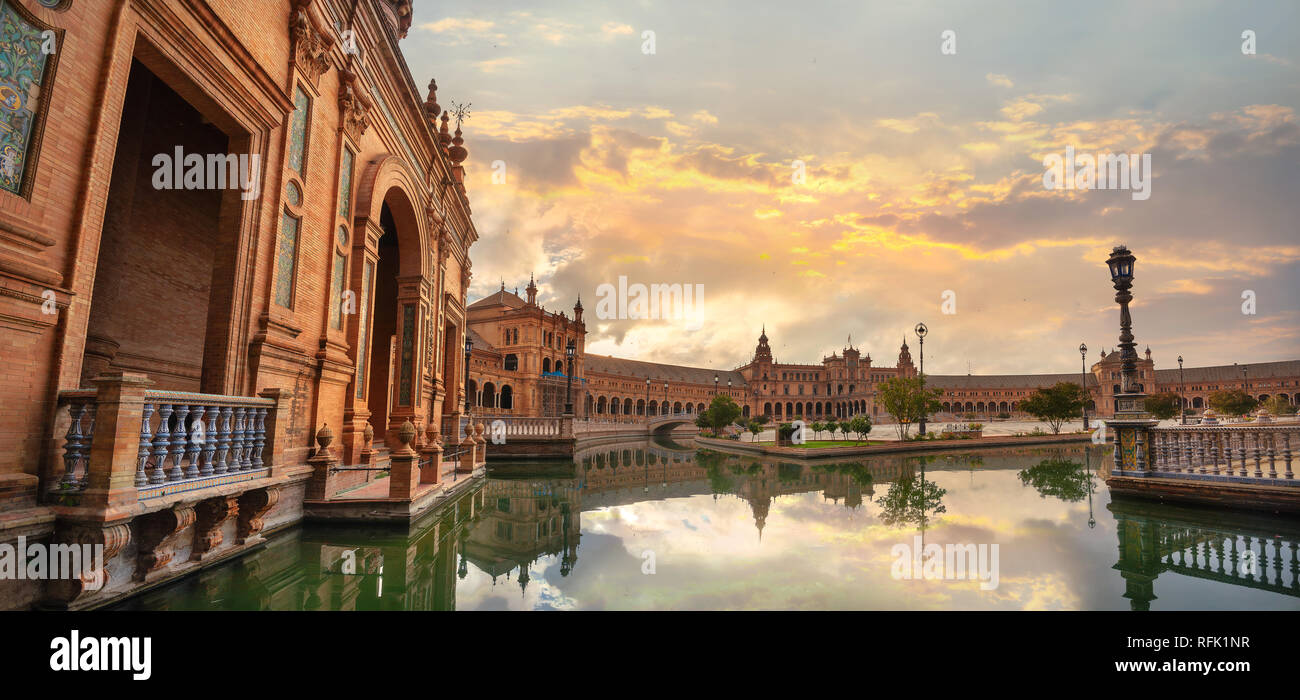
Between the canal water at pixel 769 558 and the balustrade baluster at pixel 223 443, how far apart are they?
1016 millimetres

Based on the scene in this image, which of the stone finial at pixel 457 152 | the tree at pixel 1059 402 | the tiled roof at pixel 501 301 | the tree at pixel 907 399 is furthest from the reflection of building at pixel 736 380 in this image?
the stone finial at pixel 457 152

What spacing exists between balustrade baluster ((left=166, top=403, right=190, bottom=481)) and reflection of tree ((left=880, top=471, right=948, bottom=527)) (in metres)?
9.06

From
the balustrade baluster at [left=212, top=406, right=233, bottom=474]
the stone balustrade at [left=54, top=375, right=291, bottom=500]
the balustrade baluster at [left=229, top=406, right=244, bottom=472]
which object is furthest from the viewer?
the balustrade baluster at [left=229, top=406, right=244, bottom=472]

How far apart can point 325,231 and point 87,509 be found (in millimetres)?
5950

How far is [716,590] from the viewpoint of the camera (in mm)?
5211

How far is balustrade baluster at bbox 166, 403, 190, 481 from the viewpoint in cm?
481

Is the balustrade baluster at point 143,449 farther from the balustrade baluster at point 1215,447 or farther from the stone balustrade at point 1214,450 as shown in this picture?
the balustrade baluster at point 1215,447

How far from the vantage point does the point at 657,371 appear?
9700cm

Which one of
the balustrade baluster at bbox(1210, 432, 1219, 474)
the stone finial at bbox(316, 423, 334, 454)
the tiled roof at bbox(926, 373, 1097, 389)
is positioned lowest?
the stone finial at bbox(316, 423, 334, 454)

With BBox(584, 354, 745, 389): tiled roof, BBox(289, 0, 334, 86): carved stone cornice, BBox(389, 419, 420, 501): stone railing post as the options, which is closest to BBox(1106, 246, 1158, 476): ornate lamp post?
BBox(389, 419, 420, 501): stone railing post

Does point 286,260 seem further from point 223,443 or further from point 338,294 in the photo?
point 223,443

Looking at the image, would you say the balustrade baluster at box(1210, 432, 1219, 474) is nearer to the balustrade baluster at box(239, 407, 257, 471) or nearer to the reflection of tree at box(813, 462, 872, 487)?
the reflection of tree at box(813, 462, 872, 487)
